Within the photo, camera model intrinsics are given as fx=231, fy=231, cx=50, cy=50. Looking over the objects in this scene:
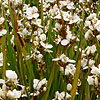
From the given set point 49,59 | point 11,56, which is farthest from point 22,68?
point 49,59

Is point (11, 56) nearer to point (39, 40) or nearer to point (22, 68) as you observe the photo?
point (22, 68)

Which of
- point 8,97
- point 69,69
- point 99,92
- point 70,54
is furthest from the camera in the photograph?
point 70,54

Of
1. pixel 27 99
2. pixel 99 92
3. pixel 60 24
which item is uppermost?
pixel 60 24

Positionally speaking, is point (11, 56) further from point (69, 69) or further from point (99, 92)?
point (99, 92)

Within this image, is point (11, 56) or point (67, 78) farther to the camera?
point (11, 56)

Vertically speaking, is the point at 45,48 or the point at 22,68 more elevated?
the point at 45,48

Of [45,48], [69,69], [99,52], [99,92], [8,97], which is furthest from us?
[99,52]

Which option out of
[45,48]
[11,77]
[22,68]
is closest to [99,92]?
[11,77]

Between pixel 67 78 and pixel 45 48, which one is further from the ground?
pixel 45 48

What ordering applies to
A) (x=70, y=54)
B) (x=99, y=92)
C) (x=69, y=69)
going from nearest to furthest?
(x=99, y=92), (x=69, y=69), (x=70, y=54)
